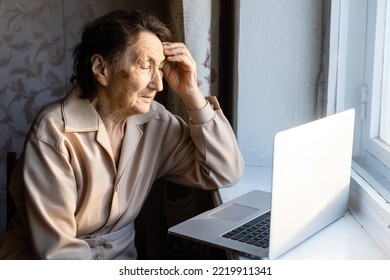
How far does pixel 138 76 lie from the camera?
1.25m

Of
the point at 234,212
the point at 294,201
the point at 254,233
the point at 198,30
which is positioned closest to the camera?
the point at 294,201

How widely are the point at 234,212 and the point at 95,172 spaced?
291 mm

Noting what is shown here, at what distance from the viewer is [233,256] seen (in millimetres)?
1137

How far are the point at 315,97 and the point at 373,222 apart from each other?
523 mm

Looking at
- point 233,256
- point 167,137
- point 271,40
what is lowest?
point 233,256

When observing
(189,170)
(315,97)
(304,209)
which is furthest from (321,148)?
(315,97)

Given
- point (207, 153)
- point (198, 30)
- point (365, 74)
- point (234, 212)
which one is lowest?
point (234, 212)

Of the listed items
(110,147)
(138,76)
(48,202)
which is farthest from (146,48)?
(48,202)

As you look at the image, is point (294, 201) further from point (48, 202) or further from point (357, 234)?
point (48, 202)

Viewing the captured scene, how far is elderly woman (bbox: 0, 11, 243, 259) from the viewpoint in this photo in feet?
4.03

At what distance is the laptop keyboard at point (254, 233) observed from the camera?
46.0 inches

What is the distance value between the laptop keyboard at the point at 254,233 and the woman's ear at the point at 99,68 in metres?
0.38
